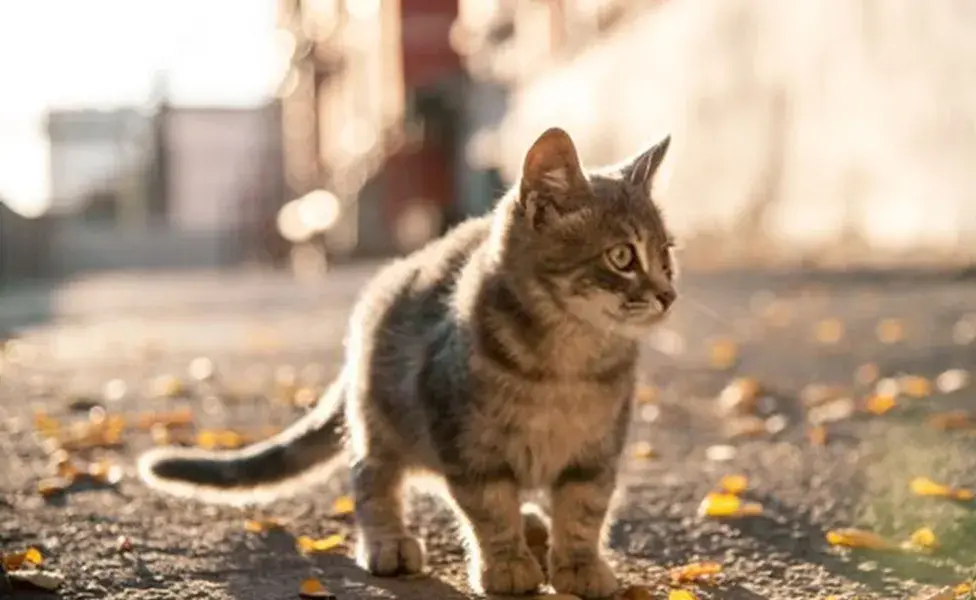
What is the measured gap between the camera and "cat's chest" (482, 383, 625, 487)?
2.94m

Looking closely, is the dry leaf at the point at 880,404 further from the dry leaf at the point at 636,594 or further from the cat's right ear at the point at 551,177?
the cat's right ear at the point at 551,177

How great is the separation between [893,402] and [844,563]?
2628mm

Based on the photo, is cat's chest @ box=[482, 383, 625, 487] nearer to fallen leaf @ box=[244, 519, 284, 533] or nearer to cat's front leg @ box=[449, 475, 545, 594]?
cat's front leg @ box=[449, 475, 545, 594]

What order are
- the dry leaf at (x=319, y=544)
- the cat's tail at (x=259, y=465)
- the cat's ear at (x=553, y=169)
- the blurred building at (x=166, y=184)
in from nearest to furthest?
the cat's ear at (x=553, y=169), the dry leaf at (x=319, y=544), the cat's tail at (x=259, y=465), the blurred building at (x=166, y=184)

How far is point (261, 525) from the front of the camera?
12.1 ft

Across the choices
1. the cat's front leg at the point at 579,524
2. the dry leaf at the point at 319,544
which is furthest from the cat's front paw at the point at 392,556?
the cat's front leg at the point at 579,524

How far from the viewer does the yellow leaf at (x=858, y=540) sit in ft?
11.1

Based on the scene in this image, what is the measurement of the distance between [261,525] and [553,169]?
4.72 ft

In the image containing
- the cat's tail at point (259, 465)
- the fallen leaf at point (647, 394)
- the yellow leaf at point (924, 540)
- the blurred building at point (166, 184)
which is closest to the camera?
the yellow leaf at point (924, 540)

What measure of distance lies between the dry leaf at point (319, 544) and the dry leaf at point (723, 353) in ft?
13.3

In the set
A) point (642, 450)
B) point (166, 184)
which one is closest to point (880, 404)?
point (642, 450)

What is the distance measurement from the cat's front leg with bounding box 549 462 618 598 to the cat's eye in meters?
→ 0.49

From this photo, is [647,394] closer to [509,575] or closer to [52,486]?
[52,486]

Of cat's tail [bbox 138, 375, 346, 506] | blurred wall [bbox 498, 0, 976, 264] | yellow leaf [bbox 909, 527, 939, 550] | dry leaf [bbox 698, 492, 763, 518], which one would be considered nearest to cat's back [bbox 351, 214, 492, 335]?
cat's tail [bbox 138, 375, 346, 506]
